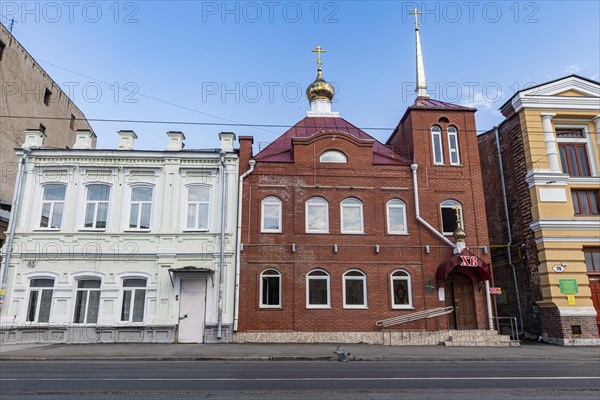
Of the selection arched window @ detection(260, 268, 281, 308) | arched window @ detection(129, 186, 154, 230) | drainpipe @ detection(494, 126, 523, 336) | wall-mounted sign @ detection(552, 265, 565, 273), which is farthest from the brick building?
arched window @ detection(129, 186, 154, 230)

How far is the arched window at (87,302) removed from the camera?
17984mm

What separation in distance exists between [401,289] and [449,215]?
13.5 feet

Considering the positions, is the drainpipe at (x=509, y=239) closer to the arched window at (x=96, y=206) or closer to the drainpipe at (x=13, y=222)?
the arched window at (x=96, y=206)

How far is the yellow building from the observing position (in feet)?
62.1

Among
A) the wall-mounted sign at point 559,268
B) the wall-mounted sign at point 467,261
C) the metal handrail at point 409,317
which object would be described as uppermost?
the wall-mounted sign at point 467,261

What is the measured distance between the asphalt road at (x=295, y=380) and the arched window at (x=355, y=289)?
5856mm

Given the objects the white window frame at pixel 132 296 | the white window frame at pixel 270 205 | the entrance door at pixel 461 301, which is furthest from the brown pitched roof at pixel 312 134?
the white window frame at pixel 132 296

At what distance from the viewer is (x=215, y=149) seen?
65.4 feet

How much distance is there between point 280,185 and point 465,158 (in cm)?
882

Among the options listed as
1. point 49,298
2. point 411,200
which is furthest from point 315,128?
point 49,298

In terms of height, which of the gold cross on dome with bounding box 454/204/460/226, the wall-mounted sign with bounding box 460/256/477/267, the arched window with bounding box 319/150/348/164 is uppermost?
the arched window with bounding box 319/150/348/164

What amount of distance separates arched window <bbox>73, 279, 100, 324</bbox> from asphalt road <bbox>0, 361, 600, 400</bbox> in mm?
5295

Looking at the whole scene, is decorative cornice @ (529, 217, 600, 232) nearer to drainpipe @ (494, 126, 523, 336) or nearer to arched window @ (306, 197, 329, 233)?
drainpipe @ (494, 126, 523, 336)

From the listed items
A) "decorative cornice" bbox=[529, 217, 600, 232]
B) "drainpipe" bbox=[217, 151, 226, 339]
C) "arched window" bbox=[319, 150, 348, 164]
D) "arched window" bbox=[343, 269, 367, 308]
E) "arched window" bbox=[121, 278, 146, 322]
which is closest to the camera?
"drainpipe" bbox=[217, 151, 226, 339]
